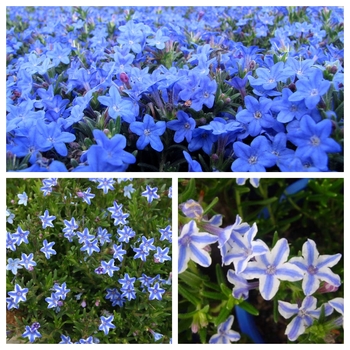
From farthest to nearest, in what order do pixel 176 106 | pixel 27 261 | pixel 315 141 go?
pixel 27 261
pixel 176 106
pixel 315 141

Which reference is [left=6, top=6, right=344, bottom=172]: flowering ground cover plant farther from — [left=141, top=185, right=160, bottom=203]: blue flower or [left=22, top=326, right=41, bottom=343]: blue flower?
[left=22, top=326, right=41, bottom=343]: blue flower

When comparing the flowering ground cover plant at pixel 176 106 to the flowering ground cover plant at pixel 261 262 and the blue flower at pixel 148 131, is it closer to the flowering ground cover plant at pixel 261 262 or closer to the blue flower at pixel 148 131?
the blue flower at pixel 148 131

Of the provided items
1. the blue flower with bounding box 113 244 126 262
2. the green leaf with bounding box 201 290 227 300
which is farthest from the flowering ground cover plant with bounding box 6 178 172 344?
the green leaf with bounding box 201 290 227 300

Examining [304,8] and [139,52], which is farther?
[304,8]

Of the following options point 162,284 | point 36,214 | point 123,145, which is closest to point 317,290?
point 162,284

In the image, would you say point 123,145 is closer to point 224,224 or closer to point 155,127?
point 155,127

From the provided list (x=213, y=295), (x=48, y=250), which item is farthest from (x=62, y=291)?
(x=213, y=295)

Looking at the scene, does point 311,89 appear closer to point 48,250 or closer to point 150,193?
point 150,193
